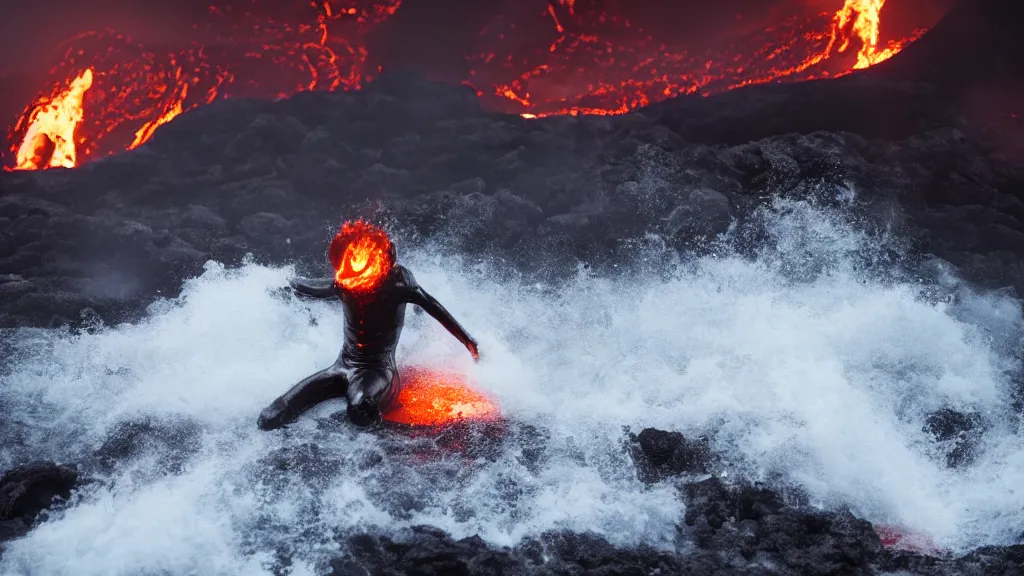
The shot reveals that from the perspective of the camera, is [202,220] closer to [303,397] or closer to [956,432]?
[303,397]

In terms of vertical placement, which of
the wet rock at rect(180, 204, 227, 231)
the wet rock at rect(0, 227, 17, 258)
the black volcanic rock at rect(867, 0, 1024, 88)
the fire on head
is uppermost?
the black volcanic rock at rect(867, 0, 1024, 88)

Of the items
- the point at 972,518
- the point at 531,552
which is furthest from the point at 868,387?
the point at 531,552

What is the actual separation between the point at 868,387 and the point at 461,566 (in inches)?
167

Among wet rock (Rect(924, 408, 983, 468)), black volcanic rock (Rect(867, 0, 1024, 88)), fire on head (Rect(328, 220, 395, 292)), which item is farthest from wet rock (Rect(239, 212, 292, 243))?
black volcanic rock (Rect(867, 0, 1024, 88))

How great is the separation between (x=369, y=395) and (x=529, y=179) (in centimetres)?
519

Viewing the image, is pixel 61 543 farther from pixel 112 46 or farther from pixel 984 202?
pixel 984 202

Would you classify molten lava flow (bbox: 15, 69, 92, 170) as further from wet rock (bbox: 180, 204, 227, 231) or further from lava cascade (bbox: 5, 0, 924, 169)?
wet rock (bbox: 180, 204, 227, 231)

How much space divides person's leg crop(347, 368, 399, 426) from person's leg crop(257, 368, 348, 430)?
186 millimetres

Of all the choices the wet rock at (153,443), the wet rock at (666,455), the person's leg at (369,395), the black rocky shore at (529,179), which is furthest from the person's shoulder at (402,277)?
the black rocky shore at (529,179)

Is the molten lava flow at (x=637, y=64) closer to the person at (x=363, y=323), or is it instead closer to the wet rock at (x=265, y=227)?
the wet rock at (x=265, y=227)

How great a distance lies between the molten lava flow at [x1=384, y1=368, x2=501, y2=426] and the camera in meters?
7.02

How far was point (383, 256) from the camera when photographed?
654 centimetres

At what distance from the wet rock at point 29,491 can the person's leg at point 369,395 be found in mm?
2121

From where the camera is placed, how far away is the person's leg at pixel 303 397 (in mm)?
6680
